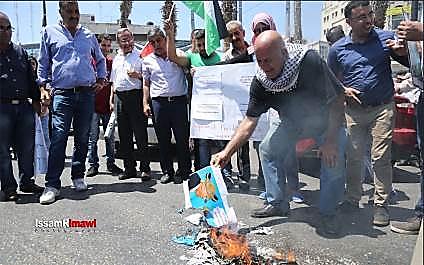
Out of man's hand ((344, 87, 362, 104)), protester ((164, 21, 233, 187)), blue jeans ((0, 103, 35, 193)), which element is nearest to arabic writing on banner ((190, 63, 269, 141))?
protester ((164, 21, 233, 187))

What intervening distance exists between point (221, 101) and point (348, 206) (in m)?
1.68

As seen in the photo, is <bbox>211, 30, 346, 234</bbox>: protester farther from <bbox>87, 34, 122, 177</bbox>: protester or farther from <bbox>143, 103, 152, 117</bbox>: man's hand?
<bbox>87, 34, 122, 177</bbox>: protester

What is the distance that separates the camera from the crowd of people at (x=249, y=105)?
11.1 ft

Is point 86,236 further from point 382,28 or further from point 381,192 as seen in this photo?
point 382,28

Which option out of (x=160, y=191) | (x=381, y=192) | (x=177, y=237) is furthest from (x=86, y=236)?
(x=381, y=192)

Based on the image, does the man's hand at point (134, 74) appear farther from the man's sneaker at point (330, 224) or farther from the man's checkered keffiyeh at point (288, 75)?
the man's sneaker at point (330, 224)

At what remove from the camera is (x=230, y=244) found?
2.93 m

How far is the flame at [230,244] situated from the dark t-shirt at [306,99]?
0.96 m

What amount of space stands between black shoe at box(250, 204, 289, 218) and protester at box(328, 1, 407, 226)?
30.6 inches

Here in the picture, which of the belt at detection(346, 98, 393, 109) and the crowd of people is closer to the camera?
the crowd of people

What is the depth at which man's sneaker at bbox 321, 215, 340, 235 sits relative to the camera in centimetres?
342

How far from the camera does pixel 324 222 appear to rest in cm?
354

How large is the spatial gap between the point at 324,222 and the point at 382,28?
5.77 ft

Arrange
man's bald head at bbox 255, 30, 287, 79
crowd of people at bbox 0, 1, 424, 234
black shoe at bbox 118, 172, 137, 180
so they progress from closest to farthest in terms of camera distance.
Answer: man's bald head at bbox 255, 30, 287, 79
crowd of people at bbox 0, 1, 424, 234
black shoe at bbox 118, 172, 137, 180
